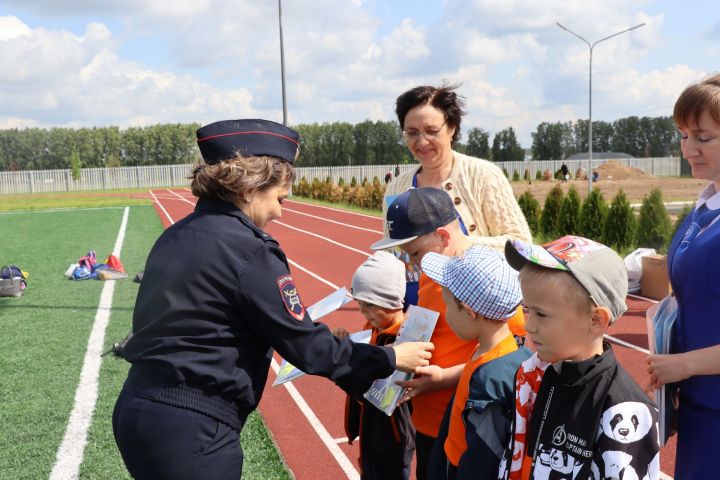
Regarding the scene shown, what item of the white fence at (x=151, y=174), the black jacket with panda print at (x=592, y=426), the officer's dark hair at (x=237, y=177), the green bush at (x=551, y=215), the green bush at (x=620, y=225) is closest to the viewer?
the black jacket with panda print at (x=592, y=426)

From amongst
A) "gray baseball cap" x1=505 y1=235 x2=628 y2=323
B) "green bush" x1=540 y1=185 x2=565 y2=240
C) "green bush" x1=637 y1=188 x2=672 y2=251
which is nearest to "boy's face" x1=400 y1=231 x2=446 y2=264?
"gray baseball cap" x1=505 y1=235 x2=628 y2=323

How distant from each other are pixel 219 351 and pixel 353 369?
0.47 meters

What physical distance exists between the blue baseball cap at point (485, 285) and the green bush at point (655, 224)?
11.3 m

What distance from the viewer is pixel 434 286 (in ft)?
7.94

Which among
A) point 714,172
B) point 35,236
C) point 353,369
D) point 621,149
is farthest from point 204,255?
point 621,149

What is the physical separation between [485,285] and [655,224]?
38.0ft

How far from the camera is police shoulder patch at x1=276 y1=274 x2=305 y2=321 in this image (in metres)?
2.03

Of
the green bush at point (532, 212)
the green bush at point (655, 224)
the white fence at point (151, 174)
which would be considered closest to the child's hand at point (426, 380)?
the green bush at point (655, 224)

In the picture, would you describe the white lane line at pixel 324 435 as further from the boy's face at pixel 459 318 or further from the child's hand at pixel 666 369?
the child's hand at pixel 666 369

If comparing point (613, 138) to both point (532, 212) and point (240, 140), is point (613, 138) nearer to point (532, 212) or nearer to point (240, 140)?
point (532, 212)

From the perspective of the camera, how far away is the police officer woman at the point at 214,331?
200 centimetres

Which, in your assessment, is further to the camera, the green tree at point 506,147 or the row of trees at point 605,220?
the green tree at point 506,147

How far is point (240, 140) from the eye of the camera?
2.16 metres

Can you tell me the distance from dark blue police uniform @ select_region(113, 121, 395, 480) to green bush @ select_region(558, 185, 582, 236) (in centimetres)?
1387
